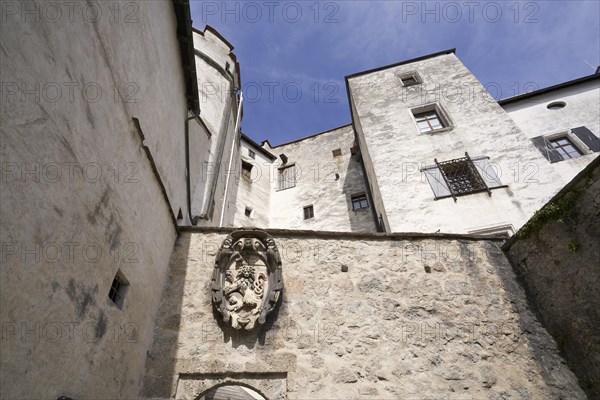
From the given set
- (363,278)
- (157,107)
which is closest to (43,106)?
(157,107)

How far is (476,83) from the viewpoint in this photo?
464 inches

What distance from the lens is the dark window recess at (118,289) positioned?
12.0 ft

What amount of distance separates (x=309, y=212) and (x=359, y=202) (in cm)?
229

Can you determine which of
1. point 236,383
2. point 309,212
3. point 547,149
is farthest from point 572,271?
point 309,212

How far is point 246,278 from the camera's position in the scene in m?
4.93

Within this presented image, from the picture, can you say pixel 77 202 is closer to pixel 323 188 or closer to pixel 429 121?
pixel 429 121

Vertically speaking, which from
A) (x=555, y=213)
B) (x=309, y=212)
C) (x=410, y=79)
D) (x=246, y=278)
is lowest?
(x=246, y=278)

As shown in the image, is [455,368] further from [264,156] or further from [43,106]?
[264,156]

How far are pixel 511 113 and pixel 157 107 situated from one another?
39.9 feet

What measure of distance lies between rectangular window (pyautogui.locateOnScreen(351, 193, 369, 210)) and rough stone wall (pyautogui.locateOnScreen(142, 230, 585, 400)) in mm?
8061

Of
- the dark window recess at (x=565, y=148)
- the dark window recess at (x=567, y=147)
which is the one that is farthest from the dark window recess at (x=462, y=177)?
the dark window recess at (x=565, y=148)

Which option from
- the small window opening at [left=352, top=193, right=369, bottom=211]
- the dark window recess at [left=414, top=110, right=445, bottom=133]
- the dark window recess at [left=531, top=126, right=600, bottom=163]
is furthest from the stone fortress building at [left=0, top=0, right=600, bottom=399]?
the small window opening at [left=352, top=193, right=369, bottom=211]

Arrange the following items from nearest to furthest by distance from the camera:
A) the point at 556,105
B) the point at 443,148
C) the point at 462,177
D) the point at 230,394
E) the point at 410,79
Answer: the point at 230,394 → the point at 462,177 → the point at 443,148 → the point at 556,105 → the point at 410,79

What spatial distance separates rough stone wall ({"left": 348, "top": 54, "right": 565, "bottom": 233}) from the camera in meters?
7.86
